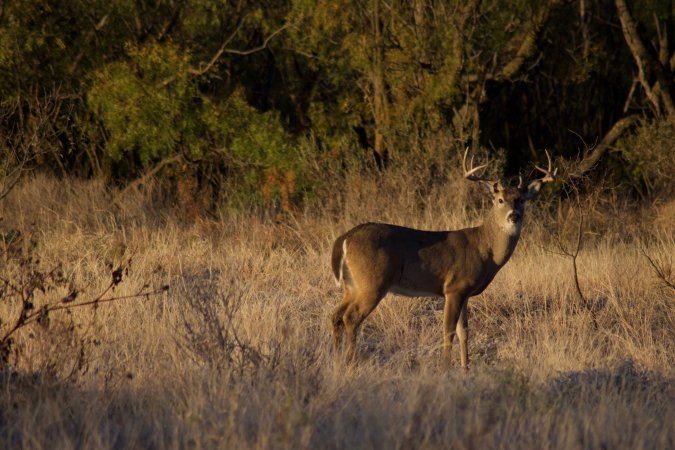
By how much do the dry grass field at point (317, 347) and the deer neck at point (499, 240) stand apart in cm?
60

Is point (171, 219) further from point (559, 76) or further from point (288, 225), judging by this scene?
point (559, 76)

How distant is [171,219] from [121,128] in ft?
6.96

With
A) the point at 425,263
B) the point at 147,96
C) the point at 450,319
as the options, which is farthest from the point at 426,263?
the point at 147,96

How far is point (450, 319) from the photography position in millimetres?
7461

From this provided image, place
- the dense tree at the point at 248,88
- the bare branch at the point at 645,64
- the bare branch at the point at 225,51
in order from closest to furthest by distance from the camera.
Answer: the dense tree at the point at 248,88, the bare branch at the point at 225,51, the bare branch at the point at 645,64

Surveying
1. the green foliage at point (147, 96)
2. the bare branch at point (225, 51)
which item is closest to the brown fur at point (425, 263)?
the green foliage at point (147, 96)

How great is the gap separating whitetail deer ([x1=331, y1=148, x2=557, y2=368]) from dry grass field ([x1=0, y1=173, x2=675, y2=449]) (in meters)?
0.32

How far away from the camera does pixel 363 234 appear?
7.50 meters

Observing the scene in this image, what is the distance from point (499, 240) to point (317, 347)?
1.92 m

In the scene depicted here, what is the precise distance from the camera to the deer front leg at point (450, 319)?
7.30m

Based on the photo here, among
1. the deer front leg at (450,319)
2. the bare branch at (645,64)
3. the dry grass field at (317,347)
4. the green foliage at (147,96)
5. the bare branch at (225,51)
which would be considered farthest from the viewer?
the bare branch at (645,64)

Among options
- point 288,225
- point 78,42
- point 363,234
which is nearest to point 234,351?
point 363,234

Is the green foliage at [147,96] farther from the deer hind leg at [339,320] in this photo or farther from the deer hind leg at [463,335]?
the deer hind leg at [463,335]

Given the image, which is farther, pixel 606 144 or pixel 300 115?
pixel 300 115
